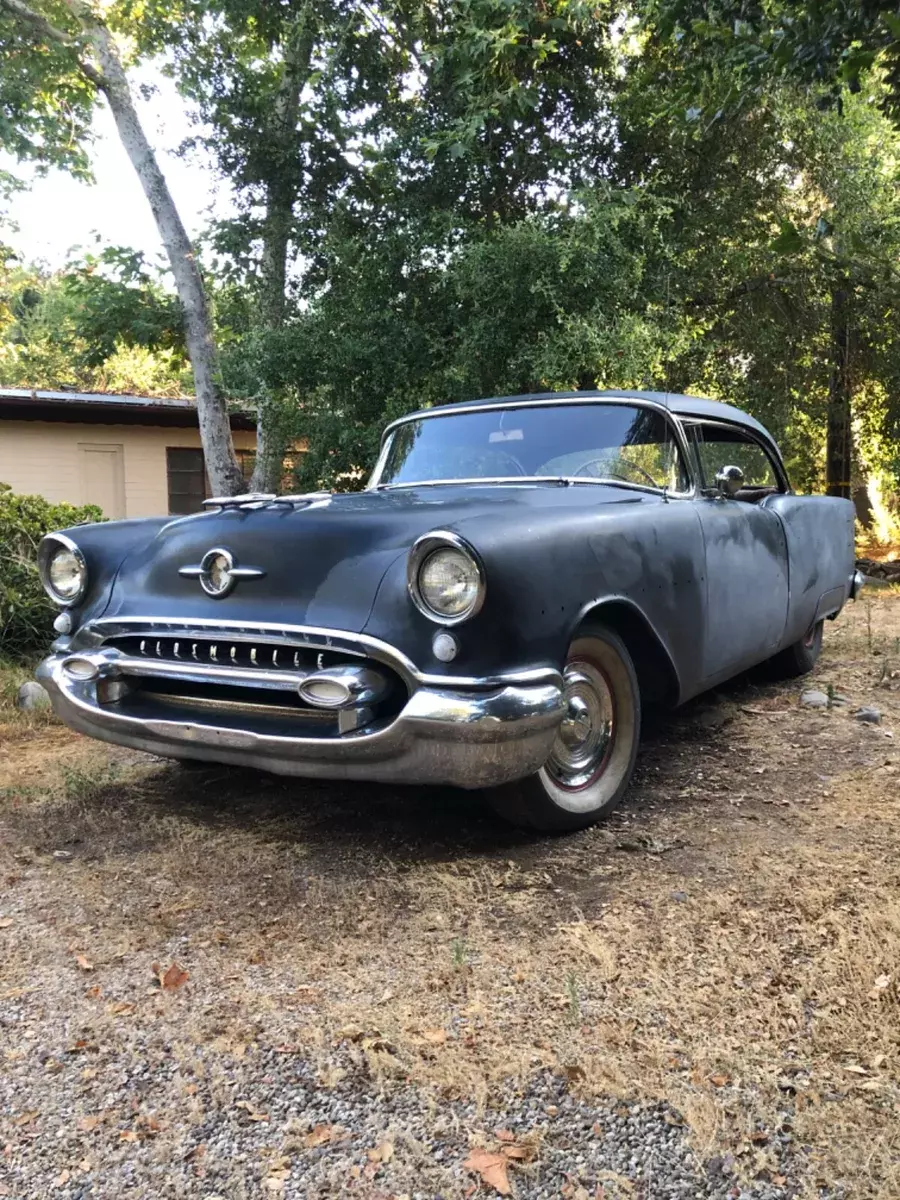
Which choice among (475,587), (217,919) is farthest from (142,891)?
(475,587)

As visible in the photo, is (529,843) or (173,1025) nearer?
(173,1025)

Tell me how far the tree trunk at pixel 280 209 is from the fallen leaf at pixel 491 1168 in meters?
8.71

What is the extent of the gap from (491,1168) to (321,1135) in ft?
1.07

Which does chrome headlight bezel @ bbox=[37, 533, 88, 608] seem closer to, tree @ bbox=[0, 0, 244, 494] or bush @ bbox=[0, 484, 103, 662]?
bush @ bbox=[0, 484, 103, 662]

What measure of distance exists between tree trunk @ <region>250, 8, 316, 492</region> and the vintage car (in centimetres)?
626

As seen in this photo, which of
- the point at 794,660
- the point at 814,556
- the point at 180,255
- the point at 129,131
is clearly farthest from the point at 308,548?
the point at 129,131

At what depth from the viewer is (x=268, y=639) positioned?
284cm

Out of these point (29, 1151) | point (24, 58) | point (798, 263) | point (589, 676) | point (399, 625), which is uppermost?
point (24, 58)

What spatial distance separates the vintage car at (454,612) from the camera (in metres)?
2.65

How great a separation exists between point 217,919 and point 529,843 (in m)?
1.02

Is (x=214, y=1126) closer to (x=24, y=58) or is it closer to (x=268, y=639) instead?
(x=268, y=639)

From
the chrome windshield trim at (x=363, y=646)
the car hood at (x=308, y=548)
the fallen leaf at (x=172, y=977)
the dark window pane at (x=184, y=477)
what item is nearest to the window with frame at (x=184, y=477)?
the dark window pane at (x=184, y=477)

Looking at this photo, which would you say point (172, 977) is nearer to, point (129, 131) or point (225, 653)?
point (225, 653)

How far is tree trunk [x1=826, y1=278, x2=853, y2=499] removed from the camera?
462 inches
